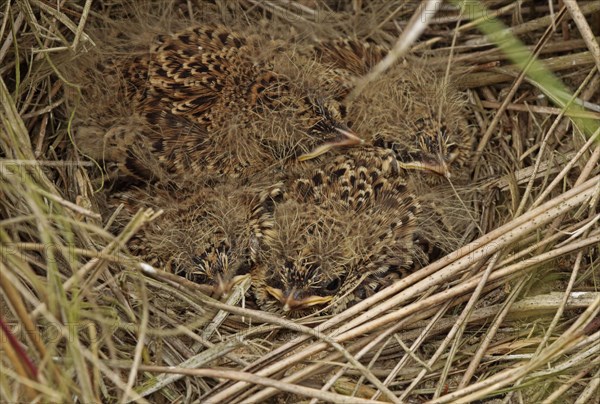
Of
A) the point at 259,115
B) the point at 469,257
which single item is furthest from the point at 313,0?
the point at 469,257

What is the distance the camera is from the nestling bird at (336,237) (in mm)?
2484

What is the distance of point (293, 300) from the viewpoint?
242 cm

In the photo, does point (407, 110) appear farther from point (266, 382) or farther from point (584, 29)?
point (266, 382)

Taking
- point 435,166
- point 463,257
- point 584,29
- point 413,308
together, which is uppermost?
point 584,29

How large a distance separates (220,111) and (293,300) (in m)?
0.70

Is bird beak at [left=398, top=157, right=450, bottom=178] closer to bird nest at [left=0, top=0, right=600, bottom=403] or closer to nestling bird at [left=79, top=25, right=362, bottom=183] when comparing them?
bird nest at [left=0, top=0, right=600, bottom=403]

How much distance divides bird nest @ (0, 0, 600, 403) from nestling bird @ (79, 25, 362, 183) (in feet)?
0.45

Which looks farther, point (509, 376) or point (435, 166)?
point (435, 166)

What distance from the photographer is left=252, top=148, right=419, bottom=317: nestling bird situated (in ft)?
8.15

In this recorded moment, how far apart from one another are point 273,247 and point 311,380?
49 cm

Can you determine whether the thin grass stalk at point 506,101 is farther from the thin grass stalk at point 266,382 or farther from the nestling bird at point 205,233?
the thin grass stalk at point 266,382

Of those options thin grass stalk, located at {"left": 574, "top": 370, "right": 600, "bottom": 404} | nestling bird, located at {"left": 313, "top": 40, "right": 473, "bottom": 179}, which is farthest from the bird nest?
nestling bird, located at {"left": 313, "top": 40, "right": 473, "bottom": 179}

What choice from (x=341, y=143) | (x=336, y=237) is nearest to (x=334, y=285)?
(x=336, y=237)

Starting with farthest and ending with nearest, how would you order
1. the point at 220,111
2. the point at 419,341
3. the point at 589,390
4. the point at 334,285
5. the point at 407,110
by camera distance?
1. the point at 407,110
2. the point at 220,111
3. the point at 334,285
4. the point at 419,341
5. the point at 589,390
